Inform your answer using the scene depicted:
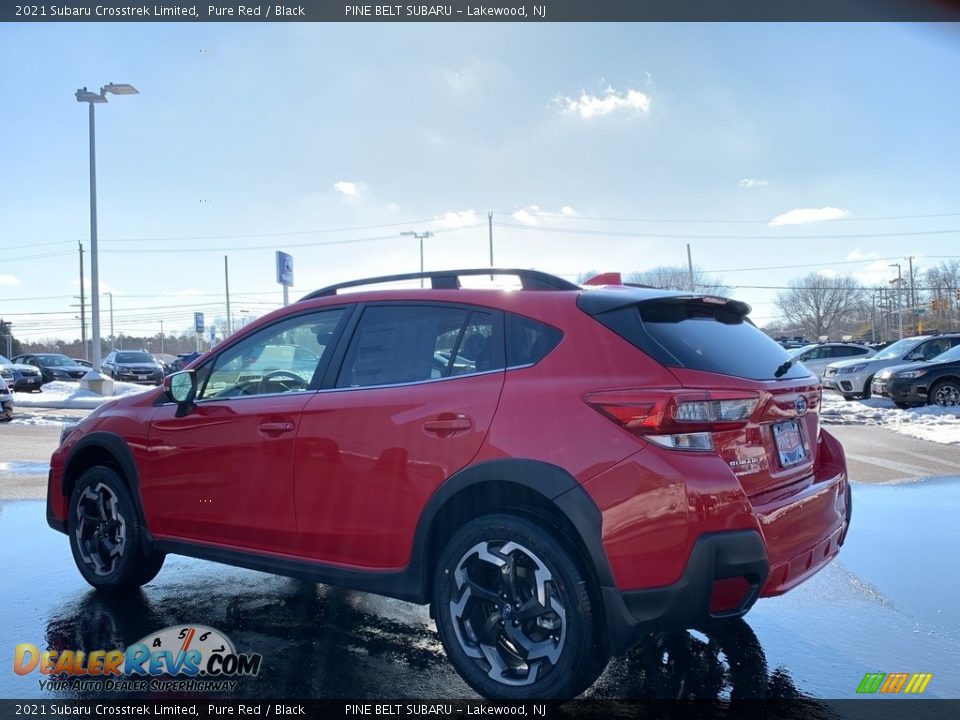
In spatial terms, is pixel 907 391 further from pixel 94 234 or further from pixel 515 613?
pixel 94 234

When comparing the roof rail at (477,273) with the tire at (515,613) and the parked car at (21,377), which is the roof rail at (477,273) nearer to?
the tire at (515,613)

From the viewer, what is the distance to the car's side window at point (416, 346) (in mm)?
3307

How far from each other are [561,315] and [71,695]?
2.76 m

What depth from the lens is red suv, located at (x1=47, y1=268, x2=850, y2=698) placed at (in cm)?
272

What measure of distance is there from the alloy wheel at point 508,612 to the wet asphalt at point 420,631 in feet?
0.85

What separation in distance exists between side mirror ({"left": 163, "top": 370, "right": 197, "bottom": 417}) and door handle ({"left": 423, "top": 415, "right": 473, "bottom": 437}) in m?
1.73

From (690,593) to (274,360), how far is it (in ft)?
8.37

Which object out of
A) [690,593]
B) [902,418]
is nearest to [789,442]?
[690,593]

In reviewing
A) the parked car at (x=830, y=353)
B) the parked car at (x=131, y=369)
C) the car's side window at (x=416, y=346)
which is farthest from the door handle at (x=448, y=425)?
the parked car at (x=131, y=369)

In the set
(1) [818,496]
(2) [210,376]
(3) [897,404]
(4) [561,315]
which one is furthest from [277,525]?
(3) [897,404]

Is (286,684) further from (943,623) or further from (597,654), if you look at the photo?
(943,623)

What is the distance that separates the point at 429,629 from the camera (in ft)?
12.6

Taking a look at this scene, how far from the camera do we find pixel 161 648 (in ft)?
12.0

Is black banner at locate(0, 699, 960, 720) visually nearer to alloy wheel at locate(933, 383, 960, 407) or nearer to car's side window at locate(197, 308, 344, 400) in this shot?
car's side window at locate(197, 308, 344, 400)
